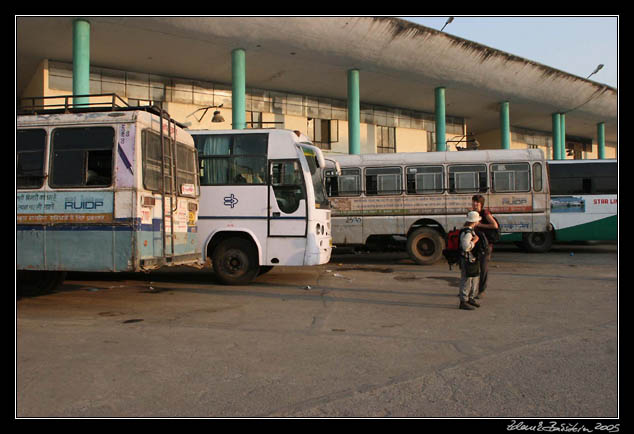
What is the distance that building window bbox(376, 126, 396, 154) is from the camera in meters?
31.7

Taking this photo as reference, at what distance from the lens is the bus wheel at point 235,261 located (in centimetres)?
1002

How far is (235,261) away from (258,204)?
49.1 inches

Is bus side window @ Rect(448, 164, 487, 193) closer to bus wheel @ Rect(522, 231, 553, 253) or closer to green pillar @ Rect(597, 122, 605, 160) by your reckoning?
bus wheel @ Rect(522, 231, 553, 253)

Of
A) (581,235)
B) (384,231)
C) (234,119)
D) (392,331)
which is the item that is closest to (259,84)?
(234,119)

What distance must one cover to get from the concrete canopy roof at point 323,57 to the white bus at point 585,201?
30.7 ft

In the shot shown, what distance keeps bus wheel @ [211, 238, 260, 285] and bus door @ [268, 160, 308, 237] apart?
640 mm

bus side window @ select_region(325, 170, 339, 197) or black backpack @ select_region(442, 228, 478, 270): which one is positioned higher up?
bus side window @ select_region(325, 170, 339, 197)

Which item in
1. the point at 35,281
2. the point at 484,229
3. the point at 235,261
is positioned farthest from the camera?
the point at 235,261

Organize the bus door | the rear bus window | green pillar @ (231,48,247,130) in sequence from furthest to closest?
green pillar @ (231,48,247,130)
the rear bus window
the bus door

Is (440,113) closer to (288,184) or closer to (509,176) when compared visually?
(509,176)

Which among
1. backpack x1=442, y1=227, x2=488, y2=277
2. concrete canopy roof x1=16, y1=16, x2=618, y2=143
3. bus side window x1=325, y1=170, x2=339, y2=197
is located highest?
concrete canopy roof x1=16, y1=16, x2=618, y2=143

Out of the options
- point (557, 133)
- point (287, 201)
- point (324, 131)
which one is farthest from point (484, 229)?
point (557, 133)

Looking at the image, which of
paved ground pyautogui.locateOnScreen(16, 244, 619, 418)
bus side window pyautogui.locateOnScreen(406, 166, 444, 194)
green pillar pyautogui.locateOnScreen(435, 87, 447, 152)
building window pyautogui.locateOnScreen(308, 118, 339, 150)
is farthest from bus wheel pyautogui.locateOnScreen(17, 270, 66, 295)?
green pillar pyautogui.locateOnScreen(435, 87, 447, 152)

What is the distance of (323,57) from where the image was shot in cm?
2234
